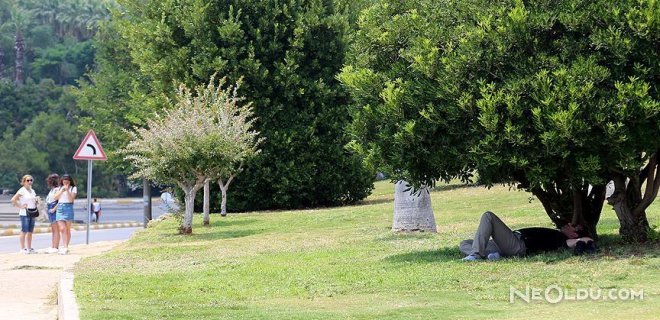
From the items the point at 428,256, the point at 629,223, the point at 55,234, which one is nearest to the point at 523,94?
the point at 629,223

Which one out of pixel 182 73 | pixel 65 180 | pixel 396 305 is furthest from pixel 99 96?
pixel 396 305

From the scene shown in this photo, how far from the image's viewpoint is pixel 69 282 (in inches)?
594

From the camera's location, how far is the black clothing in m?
15.0

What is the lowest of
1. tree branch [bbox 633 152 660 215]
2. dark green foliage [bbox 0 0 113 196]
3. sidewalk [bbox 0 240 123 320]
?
sidewalk [bbox 0 240 123 320]

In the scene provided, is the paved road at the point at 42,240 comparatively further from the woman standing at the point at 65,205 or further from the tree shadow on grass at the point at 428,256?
the tree shadow on grass at the point at 428,256

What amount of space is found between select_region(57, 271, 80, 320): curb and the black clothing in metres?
5.80

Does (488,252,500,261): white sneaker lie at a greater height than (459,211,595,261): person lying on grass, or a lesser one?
lesser

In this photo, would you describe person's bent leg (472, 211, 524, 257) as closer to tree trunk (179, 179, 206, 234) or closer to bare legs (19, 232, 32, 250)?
tree trunk (179, 179, 206, 234)

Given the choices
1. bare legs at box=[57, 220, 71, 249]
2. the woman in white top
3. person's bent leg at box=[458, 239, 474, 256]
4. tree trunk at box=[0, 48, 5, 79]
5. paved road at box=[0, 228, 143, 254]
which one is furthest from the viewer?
tree trunk at box=[0, 48, 5, 79]

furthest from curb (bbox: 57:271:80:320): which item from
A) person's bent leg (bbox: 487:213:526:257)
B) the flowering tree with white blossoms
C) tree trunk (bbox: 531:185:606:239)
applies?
the flowering tree with white blossoms

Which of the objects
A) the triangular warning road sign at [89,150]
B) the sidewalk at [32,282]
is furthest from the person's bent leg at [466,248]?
the triangular warning road sign at [89,150]

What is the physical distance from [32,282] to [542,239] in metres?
7.40

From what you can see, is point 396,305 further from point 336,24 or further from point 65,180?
point 336,24

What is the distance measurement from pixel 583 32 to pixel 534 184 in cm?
197
